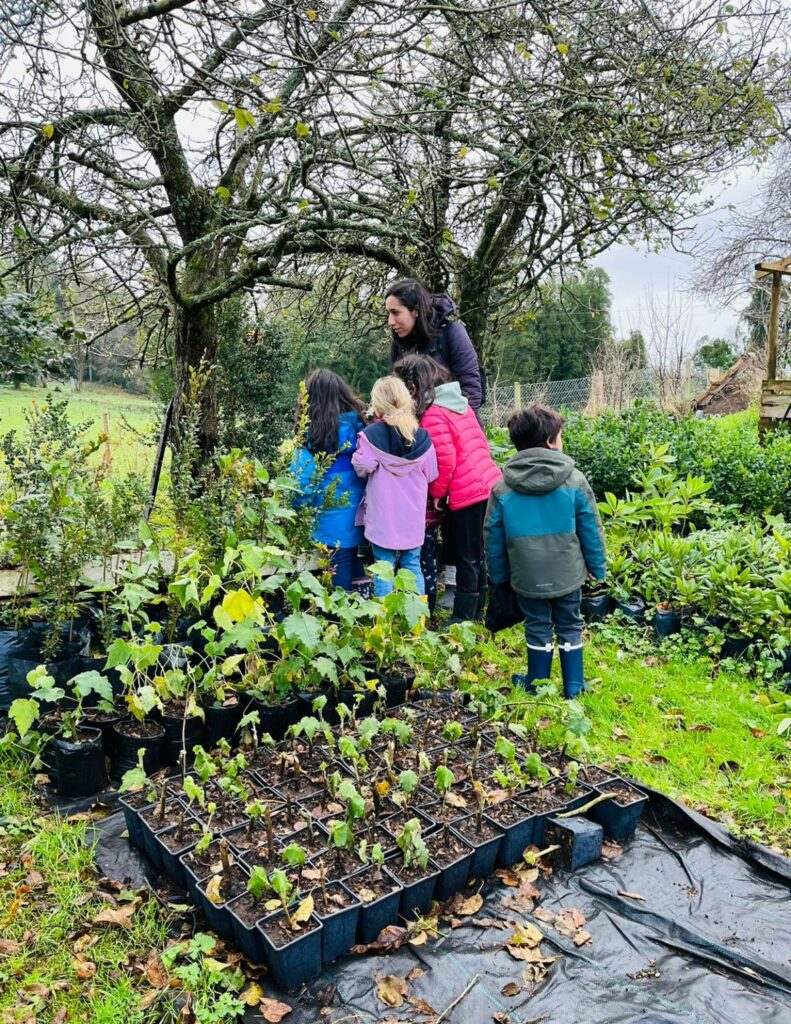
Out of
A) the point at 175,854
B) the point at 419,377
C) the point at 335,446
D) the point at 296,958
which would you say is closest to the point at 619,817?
the point at 296,958

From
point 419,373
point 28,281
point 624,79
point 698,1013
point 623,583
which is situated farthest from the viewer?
point 28,281

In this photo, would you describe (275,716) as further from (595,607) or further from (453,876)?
(595,607)

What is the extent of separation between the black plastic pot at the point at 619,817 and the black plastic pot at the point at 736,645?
187cm

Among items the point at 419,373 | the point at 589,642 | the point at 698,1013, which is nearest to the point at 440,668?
the point at 589,642

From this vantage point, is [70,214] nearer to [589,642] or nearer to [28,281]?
[28,281]

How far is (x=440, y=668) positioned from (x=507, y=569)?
60 centimetres

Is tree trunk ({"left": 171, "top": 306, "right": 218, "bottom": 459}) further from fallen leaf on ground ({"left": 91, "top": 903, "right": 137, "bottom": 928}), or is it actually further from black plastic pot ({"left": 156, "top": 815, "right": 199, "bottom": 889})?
fallen leaf on ground ({"left": 91, "top": 903, "right": 137, "bottom": 928})

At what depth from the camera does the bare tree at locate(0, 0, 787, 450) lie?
4.14 metres

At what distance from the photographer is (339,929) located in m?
2.02

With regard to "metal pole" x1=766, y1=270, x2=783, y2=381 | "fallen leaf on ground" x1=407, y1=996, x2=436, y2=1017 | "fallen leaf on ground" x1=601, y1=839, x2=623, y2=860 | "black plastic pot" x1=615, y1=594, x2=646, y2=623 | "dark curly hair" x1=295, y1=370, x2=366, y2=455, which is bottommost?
"fallen leaf on ground" x1=601, y1=839, x2=623, y2=860

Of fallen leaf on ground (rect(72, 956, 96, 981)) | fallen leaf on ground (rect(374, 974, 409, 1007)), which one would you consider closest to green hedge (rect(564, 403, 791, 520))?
fallen leaf on ground (rect(374, 974, 409, 1007))

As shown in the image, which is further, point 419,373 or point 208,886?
point 419,373

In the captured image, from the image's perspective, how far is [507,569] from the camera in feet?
12.0

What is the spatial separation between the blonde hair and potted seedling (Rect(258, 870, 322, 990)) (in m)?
2.31
